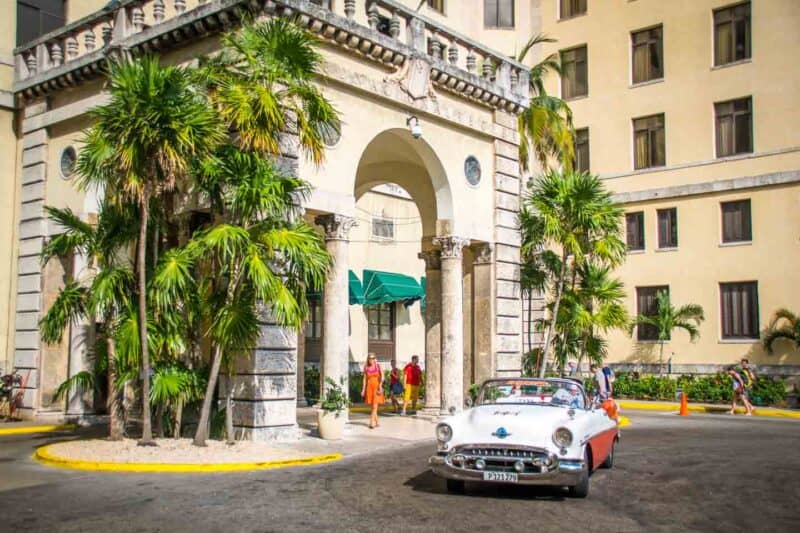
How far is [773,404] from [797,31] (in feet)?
42.9

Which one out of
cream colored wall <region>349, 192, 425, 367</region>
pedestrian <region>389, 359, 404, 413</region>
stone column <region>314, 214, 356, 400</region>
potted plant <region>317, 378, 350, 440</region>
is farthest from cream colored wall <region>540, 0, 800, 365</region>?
potted plant <region>317, 378, 350, 440</region>

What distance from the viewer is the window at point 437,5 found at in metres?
28.8

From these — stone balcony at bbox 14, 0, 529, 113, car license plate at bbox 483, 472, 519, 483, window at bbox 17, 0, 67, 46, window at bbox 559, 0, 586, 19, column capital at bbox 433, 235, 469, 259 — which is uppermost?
window at bbox 559, 0, 586, 19

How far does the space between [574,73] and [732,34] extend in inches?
272

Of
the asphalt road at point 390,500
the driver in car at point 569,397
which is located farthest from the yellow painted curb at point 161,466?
the driver in car at point 569,397

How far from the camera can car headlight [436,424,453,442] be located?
9938 millimetres

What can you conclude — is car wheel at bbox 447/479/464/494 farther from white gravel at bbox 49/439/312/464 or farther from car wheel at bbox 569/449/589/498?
white gravel at bbox 49/439/312/464

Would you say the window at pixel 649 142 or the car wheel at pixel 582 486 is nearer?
the car wheel at pixel 582 486

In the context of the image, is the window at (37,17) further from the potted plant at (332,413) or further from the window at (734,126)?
the window at (734,126)

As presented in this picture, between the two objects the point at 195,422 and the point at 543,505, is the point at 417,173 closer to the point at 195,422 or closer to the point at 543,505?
the point at 195,422

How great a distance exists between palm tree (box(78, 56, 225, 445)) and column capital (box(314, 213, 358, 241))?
356 cm

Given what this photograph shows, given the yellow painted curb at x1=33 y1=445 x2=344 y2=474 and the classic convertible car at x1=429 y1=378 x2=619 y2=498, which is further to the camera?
the yellow painted curb at x1=33 y1=445 x2=344 y2=474

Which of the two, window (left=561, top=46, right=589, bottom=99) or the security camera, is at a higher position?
window (left=561, top=46, right=589, bottom=99)

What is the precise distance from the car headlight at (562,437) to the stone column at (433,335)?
11.1 metres
